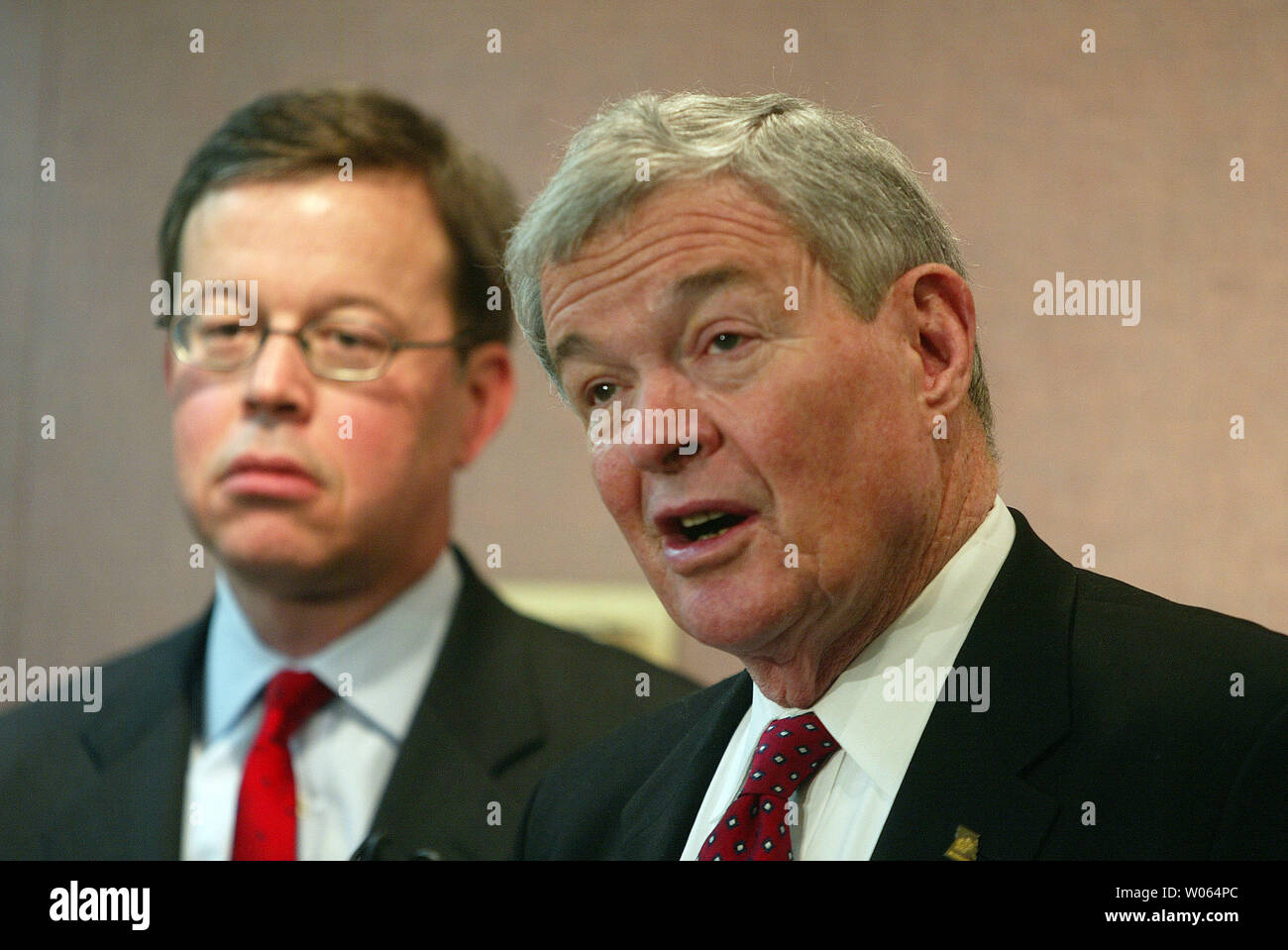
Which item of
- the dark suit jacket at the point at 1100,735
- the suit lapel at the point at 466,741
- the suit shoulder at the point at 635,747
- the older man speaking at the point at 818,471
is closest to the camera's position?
the dark suit jacket at the point at 1100,735

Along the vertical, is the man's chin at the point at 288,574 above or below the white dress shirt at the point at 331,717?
above

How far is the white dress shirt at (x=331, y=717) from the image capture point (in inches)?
77.8

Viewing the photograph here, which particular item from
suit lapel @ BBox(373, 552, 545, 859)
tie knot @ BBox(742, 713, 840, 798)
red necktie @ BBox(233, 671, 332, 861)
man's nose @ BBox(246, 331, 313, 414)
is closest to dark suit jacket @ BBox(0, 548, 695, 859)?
suit lapel @ BBox(373, 552, 545, 859)

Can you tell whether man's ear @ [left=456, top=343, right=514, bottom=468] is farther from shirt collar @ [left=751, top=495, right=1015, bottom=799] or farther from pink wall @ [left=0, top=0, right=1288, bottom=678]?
shirt collar @ [left=751, top=495, right=1015, bottom=799]

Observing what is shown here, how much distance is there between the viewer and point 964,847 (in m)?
1.32

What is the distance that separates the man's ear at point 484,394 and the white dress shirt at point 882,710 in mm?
839

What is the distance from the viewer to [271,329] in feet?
6.59

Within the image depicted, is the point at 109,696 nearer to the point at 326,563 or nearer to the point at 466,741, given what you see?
the point at 326,563

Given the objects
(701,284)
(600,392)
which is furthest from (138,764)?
(701,284)

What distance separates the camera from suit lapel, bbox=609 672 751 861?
62.7 inches

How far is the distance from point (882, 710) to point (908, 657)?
7 centimetres

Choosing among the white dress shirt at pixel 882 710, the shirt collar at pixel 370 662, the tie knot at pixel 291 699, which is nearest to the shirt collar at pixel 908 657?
the white dress shirt at pixel 882 710

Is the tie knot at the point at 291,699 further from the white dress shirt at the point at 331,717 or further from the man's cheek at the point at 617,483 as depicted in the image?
the man's cheek at the point at 617,483
